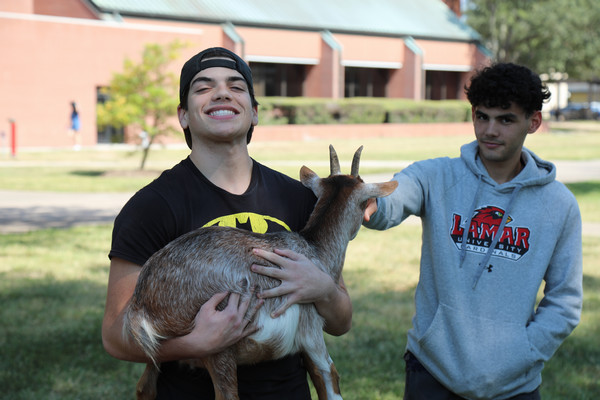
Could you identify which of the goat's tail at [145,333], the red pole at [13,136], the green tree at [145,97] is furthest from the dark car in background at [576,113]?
the goat's tail at [145,333]

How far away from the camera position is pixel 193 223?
9.20ft

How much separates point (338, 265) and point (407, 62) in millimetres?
45739

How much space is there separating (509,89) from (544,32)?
5269cm

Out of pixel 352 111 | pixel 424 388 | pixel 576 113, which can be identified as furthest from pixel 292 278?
pixel 576 113

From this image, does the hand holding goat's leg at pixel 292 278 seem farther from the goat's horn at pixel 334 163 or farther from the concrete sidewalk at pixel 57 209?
the concrete sidewalk at pixel 57 209

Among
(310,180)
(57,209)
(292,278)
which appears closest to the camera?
(292,278)

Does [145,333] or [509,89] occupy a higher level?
[509,89]

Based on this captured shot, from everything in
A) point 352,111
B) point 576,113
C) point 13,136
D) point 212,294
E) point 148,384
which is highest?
point 576,113

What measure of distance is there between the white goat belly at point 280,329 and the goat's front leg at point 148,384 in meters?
0.50

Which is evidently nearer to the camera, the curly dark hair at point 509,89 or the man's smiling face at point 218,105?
the man's smiling face at point 218,105

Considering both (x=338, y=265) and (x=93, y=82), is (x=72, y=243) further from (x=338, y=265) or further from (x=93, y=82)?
(x=93, y=82)

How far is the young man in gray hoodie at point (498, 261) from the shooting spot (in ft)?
11.4

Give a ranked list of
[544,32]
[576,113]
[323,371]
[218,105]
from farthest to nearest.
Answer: [576,113] → [544,32] → [218,105] → [323,371]

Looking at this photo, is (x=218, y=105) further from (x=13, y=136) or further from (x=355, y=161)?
(x=13, y=136)
